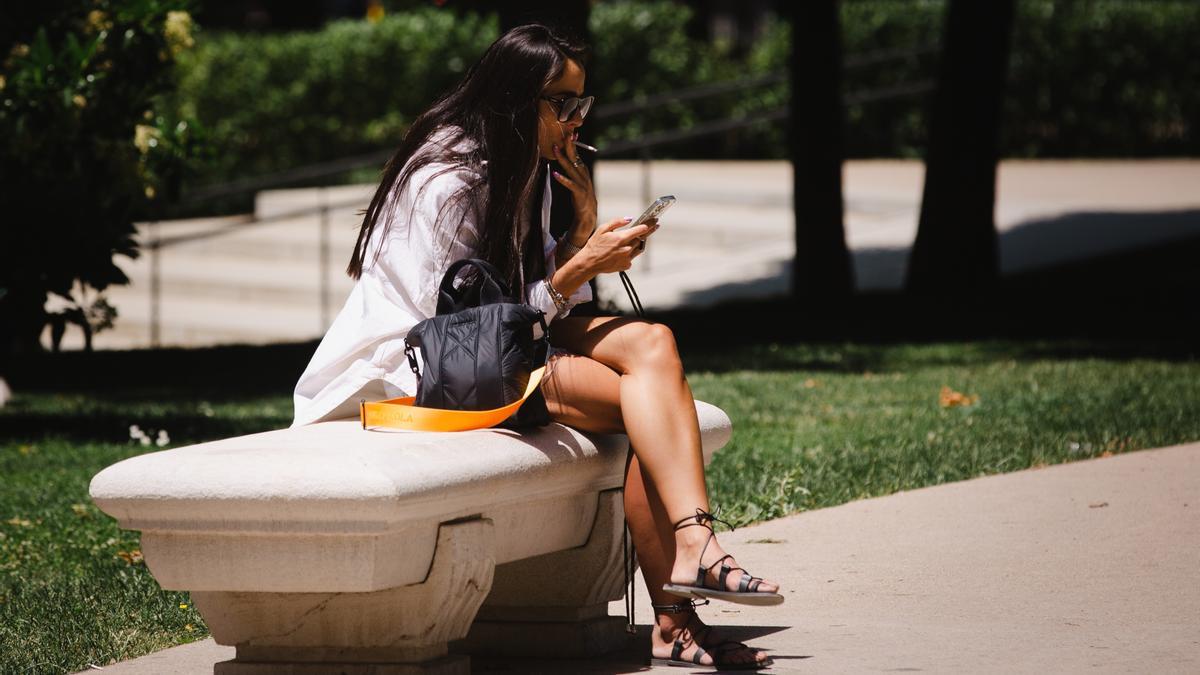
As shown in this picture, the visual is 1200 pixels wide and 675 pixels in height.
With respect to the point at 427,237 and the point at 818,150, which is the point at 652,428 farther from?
the point at 818,150

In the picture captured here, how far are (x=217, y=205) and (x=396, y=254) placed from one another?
20.1m

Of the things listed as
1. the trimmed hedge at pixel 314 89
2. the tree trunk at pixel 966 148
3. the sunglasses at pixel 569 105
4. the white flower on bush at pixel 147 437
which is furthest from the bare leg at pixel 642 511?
the trimmed hedge at pixel 314 89

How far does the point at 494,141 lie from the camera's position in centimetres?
450

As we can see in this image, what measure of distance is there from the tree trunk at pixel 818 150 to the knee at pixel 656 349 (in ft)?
29.1

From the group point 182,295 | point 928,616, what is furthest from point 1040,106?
point 928,616

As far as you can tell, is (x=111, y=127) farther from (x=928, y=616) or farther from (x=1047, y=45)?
(x=1047, y=45)

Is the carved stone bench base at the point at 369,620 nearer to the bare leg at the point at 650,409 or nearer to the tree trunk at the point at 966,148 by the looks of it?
the bare leg at the point at 650,409

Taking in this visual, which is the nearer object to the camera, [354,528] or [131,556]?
[354,528]

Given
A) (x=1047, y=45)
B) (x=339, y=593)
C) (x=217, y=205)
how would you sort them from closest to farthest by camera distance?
1. (x=339, y=593)
2. (x=1047, y=45)
3. (x=217, y=205)

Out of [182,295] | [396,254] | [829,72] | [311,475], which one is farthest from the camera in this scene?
[182,295]

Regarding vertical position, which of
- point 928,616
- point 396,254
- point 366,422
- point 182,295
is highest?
point 396,254

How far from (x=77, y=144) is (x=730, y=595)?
590cm

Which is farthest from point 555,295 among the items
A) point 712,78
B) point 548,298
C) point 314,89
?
point 314,89

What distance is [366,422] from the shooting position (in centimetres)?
421
